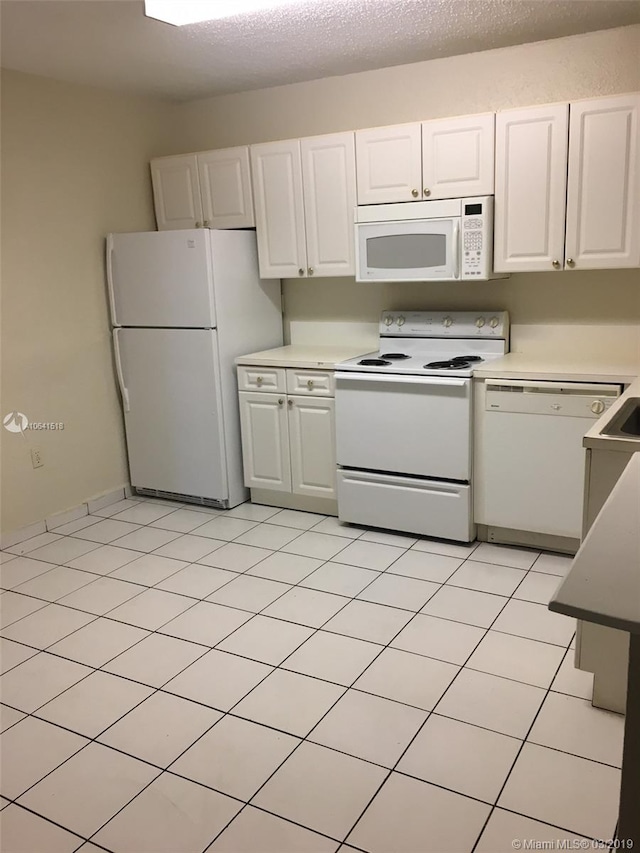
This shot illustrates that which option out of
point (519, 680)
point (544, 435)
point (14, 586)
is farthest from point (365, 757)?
point (14, 586)

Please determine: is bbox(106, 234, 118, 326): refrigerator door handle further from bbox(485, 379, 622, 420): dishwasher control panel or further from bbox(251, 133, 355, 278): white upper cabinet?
bbox(485, 379, 622, 420): dishwasher control panel

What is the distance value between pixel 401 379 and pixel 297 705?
1.65 meters

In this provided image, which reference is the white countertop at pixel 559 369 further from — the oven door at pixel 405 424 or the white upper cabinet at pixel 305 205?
the white upper cabinet at pixel 305 205

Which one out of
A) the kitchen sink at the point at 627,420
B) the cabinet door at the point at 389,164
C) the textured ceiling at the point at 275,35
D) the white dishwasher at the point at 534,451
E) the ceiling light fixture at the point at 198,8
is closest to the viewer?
the kitchen sink at the point at 627,420

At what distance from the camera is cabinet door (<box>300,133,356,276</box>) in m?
3.64

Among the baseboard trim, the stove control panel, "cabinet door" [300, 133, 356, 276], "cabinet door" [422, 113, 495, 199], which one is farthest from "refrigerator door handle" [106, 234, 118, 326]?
"cabinet door" [422, 113, 495, 199]

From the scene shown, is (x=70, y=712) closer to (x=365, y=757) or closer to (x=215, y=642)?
(x=215, y=642)

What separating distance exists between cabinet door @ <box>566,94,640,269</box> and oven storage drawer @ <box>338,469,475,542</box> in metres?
1.23

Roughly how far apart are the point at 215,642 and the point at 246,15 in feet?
8.15

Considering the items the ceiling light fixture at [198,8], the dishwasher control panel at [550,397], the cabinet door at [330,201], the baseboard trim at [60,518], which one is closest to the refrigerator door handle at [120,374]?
the baseboard trim at [60,518]

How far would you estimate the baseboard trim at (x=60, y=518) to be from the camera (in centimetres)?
368

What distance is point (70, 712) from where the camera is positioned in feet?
7.45

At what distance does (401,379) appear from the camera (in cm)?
→ 337

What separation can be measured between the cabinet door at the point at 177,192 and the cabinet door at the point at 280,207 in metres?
0.43
